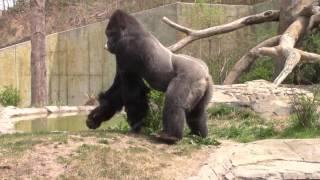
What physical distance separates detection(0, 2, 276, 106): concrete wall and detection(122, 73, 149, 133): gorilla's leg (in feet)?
37.8

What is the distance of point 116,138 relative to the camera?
23.0 ft

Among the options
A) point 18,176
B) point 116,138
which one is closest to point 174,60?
point 116,138

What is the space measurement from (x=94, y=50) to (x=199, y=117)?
13.3 metres

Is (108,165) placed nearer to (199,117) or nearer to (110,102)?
(110,102)

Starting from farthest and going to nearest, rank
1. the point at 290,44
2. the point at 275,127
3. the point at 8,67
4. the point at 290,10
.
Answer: the point at 8,67, the point at 290,10, the point at 290,44, the point at 275,127

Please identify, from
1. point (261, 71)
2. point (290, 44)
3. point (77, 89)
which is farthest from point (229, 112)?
point (77, 89)

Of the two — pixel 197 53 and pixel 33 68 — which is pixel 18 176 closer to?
pixel 33 68

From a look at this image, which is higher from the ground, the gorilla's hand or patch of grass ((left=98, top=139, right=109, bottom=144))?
the gorilla's hand

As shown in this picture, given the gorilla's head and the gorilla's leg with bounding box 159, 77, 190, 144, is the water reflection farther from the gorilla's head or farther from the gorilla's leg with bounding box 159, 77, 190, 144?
the gorilla's leg with bounding box 159, 77, 190, 144

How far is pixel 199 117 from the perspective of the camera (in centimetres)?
784

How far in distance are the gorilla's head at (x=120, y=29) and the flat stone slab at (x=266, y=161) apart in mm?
1841

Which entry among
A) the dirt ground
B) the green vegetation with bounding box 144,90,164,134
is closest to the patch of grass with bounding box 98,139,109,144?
the dirt ground

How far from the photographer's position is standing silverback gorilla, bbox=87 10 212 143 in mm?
7250

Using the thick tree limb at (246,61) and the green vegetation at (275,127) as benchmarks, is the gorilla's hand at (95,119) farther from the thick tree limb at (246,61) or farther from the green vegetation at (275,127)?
the thick tree limb at (246,61)
